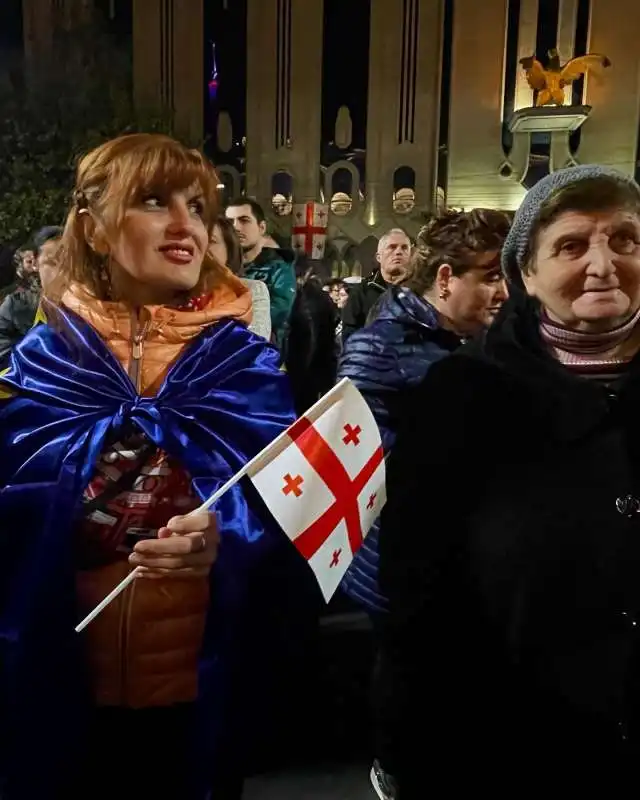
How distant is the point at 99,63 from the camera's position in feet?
34.7

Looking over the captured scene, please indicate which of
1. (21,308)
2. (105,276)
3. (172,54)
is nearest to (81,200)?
(105,276)

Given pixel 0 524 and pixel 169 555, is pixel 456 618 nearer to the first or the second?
pixel 169 555

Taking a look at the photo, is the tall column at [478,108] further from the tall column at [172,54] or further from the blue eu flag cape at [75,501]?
the blue eu flag cape at [75,501]

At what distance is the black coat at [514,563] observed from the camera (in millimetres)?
1133

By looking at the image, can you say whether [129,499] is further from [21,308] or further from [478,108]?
[478,108]

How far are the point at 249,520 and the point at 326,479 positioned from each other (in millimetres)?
163

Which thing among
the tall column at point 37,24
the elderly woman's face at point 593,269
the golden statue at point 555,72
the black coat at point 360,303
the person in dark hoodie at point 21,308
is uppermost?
the tall column at point 37,24

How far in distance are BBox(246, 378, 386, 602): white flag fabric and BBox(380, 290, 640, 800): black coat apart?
0.08m

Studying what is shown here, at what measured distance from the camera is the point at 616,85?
11.4 m

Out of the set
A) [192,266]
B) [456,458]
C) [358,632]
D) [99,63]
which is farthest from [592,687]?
[99,63]

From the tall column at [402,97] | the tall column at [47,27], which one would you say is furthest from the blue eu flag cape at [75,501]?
the tall column at [402,97]

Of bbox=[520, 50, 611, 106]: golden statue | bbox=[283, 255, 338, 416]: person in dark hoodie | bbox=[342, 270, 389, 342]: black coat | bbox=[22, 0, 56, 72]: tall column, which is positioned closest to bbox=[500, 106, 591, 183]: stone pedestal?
bbox=[520, 50, 611, 106]: golden statue

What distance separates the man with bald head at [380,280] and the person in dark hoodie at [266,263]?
30.8 inches

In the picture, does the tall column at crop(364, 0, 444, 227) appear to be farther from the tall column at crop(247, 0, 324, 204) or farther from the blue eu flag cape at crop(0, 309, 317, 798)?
the blue eu flag cape at crop(0, 309, 317, 798)
